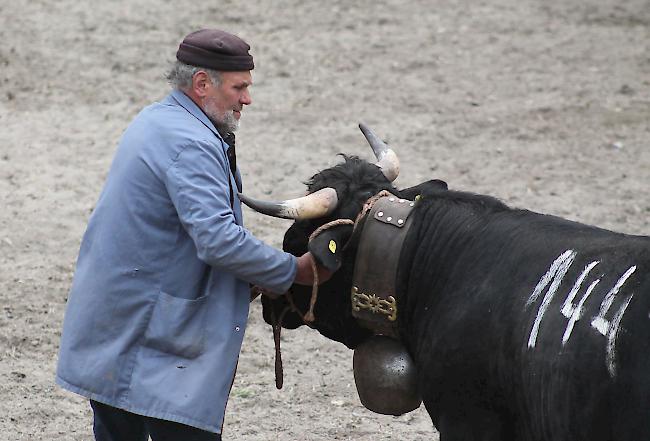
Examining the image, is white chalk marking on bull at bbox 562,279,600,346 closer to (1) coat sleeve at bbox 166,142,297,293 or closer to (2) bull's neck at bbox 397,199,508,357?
(2) bull's neck at bbox 397,199,508,357

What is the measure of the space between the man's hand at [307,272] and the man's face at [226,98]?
58 cm

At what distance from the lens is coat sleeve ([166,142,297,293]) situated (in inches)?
165

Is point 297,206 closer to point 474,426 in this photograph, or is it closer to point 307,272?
point 307,272

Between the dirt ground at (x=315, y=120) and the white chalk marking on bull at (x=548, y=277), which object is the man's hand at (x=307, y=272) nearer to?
the white chalk marking on bull at (x=548, y=277)

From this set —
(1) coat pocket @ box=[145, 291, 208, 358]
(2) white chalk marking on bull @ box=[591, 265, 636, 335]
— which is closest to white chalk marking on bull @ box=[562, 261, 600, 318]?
(2) white chalk marking on bull @ box=[591, 265, 636, 335]

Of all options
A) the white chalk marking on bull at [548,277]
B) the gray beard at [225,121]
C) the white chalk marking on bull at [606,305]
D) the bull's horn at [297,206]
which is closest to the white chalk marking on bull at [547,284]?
the white chalk marking on bull at [548,277]

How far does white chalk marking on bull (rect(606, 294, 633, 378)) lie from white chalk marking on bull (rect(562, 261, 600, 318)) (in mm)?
191

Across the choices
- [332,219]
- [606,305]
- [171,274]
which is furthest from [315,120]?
[606,305]

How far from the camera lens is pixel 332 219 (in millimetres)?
4707

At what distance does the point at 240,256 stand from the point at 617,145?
19.7 ft

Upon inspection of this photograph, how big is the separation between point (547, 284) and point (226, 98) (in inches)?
53.9

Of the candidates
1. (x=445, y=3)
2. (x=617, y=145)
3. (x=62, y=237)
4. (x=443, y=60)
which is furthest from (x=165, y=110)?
(x=445, y=3)

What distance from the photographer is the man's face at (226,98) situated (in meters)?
4.48

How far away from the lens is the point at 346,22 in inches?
470
